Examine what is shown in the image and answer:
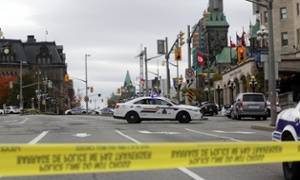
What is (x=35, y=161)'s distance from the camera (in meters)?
5.08

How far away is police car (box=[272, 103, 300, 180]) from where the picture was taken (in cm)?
750

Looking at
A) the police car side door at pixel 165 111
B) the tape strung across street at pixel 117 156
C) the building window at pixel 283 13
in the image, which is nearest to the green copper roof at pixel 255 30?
the building window at pixel 283 13

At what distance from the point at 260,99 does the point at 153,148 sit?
88.2ft

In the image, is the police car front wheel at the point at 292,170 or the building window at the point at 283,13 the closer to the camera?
the police car front wheel at the point at 292,170

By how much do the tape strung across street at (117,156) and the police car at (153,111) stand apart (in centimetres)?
2077

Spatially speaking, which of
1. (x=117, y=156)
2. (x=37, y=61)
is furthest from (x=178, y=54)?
(x=37, y=61)

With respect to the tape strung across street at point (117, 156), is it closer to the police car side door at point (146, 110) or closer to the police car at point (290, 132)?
the police car at point (290, 132)

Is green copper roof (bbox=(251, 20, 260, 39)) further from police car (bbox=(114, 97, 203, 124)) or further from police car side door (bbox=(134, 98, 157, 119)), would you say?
police car side door (bbox=(134, 98, 157, 119))

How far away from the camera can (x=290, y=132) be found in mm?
7871

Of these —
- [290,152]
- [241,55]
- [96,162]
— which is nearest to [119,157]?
[96,162]

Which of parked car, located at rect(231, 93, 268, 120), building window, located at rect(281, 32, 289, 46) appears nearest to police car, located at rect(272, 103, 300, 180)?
parked car, located at rect(231, 93, 268, 120)

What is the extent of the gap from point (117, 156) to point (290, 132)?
370cm

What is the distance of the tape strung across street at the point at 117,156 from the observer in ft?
16.7

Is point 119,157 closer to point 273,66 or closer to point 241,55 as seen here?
point 273,66
